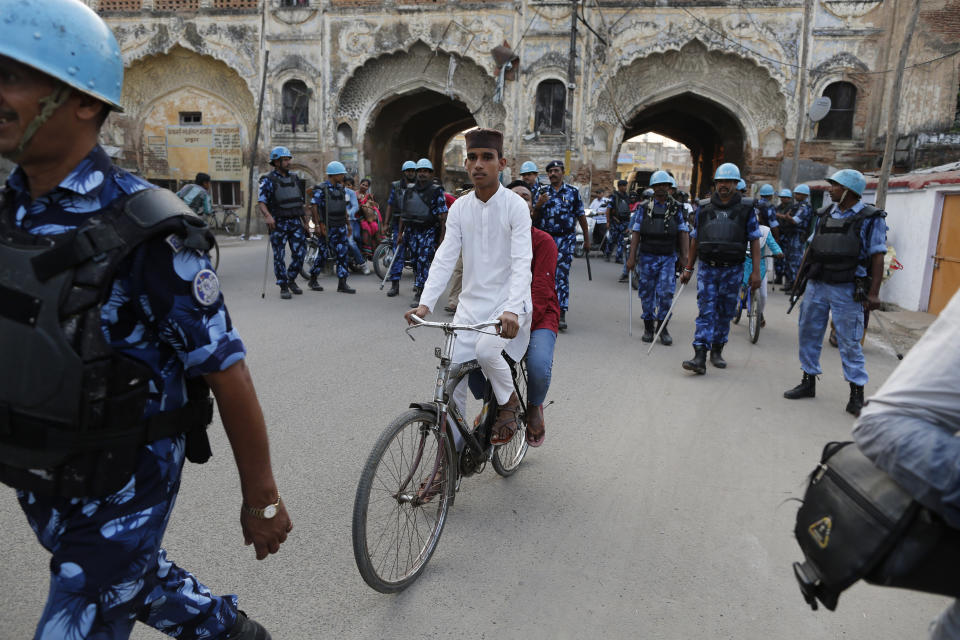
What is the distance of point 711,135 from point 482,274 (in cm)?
2594

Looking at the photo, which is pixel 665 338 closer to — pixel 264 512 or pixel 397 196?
pixel 397 196

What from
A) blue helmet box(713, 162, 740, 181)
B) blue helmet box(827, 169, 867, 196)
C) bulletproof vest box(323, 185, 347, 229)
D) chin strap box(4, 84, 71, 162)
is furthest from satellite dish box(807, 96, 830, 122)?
chin strap box(4, 84, 71, 162)

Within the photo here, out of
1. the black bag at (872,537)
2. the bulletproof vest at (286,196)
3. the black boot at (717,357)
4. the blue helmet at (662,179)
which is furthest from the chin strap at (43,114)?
the bulletproof vest at (286,196)

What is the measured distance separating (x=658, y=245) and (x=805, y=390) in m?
2.80

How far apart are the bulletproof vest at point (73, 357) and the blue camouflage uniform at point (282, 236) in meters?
8.91

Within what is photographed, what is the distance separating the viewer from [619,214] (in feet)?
52.8

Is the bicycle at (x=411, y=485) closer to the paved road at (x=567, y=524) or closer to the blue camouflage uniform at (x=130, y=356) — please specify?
the paved road at (x=567, y=524)

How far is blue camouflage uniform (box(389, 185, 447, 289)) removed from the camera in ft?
33.5

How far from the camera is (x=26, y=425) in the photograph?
4.42 feet

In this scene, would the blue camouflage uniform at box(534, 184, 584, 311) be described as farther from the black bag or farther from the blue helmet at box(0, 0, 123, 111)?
the blue helmet at box(0, 0, 123, 111)

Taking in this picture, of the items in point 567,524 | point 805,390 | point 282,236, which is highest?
point 282,236

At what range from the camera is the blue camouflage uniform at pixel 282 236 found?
1005cm

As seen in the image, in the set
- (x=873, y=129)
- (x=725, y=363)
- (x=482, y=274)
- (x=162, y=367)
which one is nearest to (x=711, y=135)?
(x=873, y=129)

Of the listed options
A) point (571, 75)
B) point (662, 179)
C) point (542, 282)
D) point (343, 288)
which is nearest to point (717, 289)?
point (662, 179)
